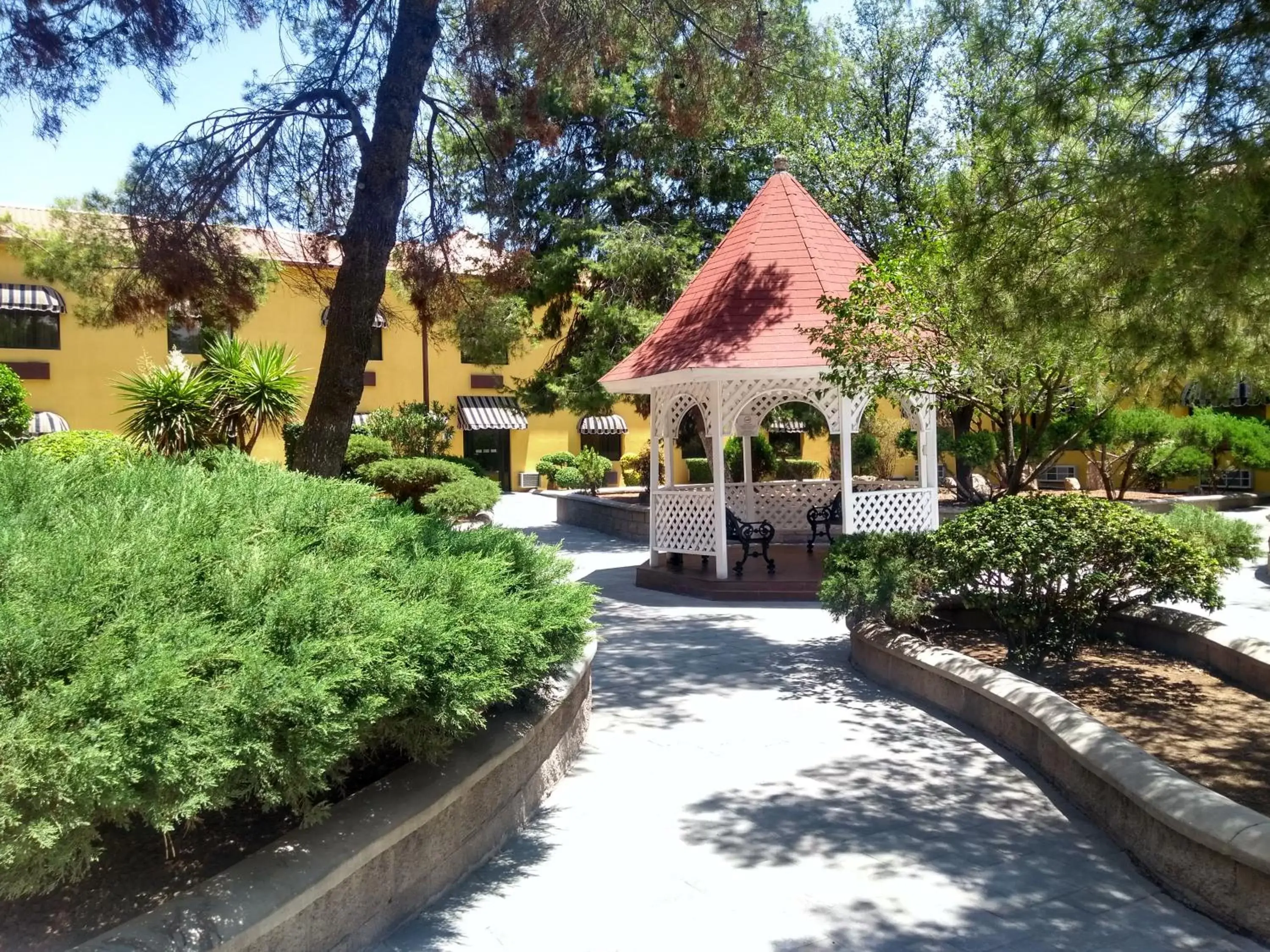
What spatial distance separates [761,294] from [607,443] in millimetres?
24704

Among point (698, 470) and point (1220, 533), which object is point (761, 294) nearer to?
point (1220, 533)

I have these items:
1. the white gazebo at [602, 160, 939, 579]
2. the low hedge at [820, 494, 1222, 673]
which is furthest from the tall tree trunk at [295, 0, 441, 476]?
the white gazebo at [602, 160, 939, 579]

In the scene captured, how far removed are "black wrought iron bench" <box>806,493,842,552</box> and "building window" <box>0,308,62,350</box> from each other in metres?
24.9

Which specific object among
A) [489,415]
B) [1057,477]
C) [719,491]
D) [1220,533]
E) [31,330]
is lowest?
[1220,533]

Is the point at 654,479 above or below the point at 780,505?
above

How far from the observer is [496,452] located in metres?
37.3

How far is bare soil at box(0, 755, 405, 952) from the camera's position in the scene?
3.20 metres

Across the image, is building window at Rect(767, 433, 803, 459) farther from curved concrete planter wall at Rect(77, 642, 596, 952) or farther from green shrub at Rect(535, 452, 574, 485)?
curved concrete planter wall at Rect(77, 642, 596, 952)

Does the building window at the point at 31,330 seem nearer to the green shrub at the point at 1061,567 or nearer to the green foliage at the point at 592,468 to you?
the green foliage at the point at 592,468

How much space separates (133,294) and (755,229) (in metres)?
8.68

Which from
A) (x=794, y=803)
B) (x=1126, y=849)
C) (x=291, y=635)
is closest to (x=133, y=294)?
(x=291, y=635)

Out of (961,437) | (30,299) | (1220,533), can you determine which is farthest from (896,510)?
(30,299)

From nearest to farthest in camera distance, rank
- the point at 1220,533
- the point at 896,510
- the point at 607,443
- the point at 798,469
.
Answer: the point at 1220,533 < the point at 896,510 < the point at 798,469 < the point at 607,443

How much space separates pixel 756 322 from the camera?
13102 millimetres
